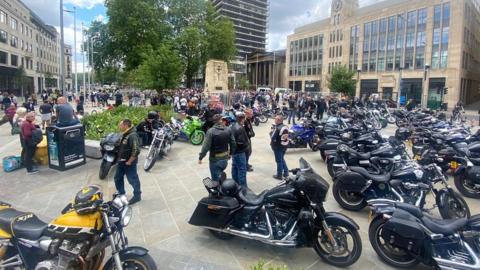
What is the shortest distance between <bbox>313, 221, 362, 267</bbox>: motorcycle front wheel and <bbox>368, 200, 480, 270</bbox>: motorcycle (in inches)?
13.5

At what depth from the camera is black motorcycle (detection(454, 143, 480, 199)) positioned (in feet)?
19.1

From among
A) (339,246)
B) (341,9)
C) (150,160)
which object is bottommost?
(339,246)

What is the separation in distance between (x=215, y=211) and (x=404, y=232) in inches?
87.9

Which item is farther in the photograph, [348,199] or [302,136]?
[302,136]

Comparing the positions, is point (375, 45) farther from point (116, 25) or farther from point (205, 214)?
point (205, 214)

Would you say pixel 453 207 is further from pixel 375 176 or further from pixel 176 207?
pixel 176 207

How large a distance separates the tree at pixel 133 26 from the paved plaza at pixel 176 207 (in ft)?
82.5

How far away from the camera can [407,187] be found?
16.2 ft

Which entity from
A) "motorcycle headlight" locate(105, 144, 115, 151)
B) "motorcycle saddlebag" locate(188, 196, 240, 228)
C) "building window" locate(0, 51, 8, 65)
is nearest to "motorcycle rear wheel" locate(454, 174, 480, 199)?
"motorcycle saddlebag" locate(188, 196, 240, 228)

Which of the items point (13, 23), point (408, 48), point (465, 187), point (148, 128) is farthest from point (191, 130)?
point (13, 23)

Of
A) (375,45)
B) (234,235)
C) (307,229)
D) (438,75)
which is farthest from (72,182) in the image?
(375,45)

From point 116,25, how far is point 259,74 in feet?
230

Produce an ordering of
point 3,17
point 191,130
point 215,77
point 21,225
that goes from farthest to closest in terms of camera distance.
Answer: point 3,17, point 215,77, point 191,130, point 21,225

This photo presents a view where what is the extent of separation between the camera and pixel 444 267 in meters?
3.23
